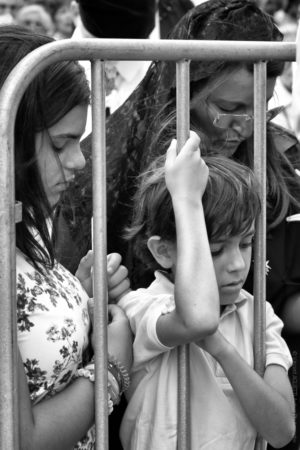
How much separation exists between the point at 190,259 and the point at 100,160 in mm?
292

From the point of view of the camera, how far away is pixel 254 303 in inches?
94.6

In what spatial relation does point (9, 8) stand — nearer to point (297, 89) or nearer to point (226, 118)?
point (226, 118)

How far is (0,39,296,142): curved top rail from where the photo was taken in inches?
81.5

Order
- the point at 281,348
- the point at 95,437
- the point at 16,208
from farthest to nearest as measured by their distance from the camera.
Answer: the point at 281,348
the point at 95,437
the point at 16,208

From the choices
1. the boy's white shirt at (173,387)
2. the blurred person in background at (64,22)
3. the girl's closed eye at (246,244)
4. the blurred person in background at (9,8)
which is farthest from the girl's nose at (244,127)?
the blurred person in background at (64,22)

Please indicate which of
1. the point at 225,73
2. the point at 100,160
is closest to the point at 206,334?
the point at 100,160

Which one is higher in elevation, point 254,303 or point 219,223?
point 219,223

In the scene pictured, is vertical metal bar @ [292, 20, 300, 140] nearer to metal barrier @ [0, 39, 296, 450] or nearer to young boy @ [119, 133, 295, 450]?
metal barrier @ [0, 39, 296, 450]

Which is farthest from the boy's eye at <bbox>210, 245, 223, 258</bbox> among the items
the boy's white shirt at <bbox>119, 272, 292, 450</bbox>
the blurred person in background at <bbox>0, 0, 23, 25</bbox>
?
the blurred person in background at <bbox>0, 0, 23, 25</bbox>

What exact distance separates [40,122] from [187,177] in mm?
338

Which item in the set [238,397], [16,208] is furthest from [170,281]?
[16,208]

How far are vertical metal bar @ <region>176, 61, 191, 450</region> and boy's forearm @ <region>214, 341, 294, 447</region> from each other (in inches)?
3.4

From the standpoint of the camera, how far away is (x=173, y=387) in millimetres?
2383

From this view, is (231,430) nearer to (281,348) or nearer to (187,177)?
(281,348)
